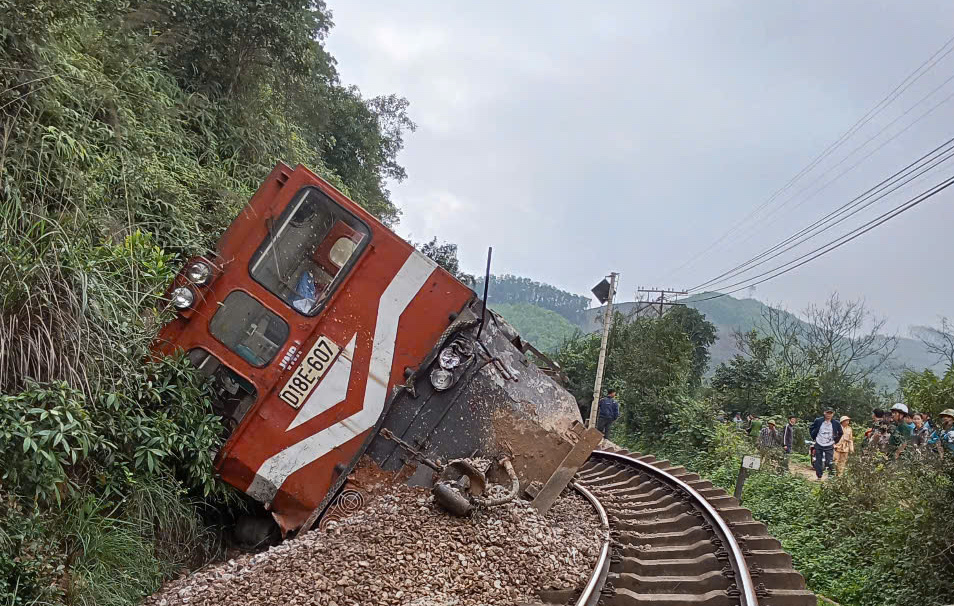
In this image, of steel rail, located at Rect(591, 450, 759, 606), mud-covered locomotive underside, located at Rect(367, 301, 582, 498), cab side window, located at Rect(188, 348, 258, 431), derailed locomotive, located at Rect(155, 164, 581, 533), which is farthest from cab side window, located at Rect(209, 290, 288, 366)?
steel rail, located at Rect(591, 450, 759, 606)

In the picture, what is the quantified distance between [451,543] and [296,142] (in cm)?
1125

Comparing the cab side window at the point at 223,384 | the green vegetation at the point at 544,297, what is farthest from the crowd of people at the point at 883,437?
the green vegetation at the point at 544,297

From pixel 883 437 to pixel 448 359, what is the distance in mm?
7738

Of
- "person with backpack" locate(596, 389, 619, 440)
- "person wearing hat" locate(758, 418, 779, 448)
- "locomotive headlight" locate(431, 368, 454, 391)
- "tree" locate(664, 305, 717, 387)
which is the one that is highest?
"tree" locate(664, 305, 717, 387)

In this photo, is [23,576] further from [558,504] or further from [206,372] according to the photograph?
[558,504]

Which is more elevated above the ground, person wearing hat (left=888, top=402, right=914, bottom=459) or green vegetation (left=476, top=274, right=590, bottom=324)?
green vegetation (left=476, top=274, right=590, bottom=324)

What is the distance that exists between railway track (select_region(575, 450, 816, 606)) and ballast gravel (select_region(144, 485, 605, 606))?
25 cm

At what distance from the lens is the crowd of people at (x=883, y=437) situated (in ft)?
26.1

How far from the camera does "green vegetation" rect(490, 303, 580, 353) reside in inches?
2859

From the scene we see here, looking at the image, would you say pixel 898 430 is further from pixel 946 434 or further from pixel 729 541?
pixel 729 541

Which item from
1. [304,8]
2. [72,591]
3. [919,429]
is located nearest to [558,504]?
[72,591]

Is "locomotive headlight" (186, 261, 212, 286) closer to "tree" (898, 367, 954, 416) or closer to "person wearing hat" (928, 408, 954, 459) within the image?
"person wearing hat" (928, 408, 954, 459)

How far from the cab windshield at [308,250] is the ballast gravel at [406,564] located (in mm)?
1736

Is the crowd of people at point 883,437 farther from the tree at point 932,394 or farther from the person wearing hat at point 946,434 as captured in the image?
the tree at point 932,394
